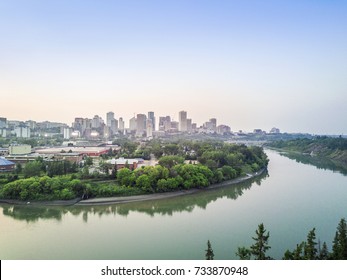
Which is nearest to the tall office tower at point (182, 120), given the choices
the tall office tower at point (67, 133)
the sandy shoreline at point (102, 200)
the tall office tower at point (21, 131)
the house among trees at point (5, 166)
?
the tall office tower at point (67, 133)

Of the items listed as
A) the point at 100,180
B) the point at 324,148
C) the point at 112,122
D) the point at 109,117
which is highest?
the point at 109,117

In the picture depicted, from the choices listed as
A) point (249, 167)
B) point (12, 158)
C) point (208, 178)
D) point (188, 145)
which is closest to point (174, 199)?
point (208, 178)

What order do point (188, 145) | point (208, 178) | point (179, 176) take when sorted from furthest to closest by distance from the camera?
point (188, 145), point (208, 178), point (179, 176)

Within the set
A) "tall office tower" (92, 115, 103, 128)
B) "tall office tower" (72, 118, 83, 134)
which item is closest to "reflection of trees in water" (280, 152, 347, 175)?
"tall office tower" (72, 118, 83, 134)

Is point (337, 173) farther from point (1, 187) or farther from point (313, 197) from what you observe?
point (1, 187)

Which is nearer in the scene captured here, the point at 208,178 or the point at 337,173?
the point at 208,178

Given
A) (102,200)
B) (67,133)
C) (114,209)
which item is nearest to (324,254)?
(114,209)

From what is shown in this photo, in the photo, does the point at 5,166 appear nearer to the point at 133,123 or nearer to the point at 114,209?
the point at 114,209

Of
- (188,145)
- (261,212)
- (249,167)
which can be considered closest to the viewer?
(261,212)

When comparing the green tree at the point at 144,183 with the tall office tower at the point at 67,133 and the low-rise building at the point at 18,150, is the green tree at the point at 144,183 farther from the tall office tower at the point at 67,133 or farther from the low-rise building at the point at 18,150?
the tall office tower at the point at 67,133
